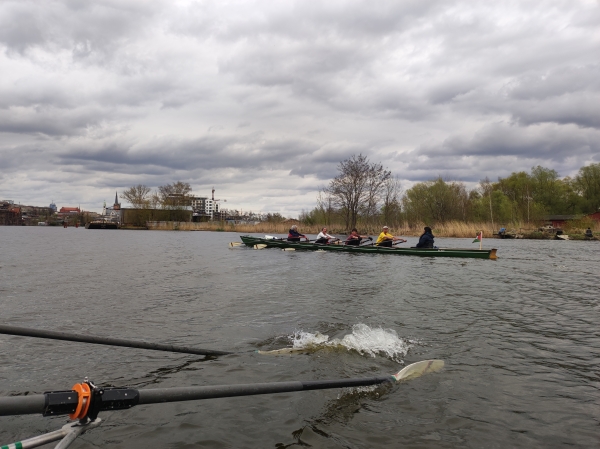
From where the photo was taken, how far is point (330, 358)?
19.6ft

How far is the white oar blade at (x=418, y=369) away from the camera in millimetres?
4934

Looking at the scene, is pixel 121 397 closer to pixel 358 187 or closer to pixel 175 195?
pixel 358 187

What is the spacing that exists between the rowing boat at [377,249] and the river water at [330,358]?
654 cm

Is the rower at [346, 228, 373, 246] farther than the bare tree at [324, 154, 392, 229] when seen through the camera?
No

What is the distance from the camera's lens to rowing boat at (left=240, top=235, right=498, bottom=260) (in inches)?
779

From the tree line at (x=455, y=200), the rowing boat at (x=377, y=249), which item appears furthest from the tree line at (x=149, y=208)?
the rowing boat at (x=377, y=249)

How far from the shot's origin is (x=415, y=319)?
8.31 m

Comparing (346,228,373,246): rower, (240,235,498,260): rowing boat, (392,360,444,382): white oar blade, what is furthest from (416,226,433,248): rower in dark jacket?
(392,360,444,382): white oar blade

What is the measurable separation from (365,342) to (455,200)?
53.4 m

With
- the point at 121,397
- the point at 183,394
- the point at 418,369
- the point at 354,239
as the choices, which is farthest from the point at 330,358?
the point at 354,239

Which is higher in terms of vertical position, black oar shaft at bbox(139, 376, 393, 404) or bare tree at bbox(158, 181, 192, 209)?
bare tree at bbox(158, 181, 192, 209)

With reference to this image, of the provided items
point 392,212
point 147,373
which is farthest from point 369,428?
point 392,212

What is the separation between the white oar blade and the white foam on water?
0.55 m

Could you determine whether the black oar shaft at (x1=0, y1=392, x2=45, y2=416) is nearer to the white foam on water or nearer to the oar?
the oar
